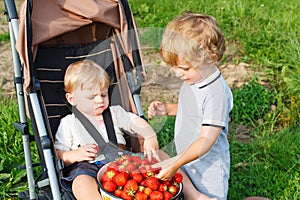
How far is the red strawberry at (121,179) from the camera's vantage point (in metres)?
2.68

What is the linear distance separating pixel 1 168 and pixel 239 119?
1.98 metres

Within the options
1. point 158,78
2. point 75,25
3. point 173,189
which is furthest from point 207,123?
point 75,25

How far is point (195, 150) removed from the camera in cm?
275

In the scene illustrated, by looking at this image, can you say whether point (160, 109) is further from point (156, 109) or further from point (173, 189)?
point (173, 189)

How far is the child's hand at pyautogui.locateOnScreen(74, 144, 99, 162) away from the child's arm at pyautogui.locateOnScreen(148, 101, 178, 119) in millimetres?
359

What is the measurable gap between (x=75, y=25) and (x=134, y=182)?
1074mm

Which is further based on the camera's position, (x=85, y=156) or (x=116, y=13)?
(x=116, y=13)

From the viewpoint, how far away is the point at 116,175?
2.74 meters

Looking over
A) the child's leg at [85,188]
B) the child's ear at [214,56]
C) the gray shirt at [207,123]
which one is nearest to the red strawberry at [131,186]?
the child's leg at [85,188]

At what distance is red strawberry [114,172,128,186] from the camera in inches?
106

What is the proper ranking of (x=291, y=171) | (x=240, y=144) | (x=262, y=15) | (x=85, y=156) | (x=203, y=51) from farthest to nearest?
(x=262, y=15) < (x=240, y=144) < (x=291, y=171) < (x=85, y=156) < (x=203, y=51)

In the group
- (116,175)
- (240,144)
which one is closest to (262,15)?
(240,144)

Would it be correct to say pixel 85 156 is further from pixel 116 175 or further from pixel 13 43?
pixel 13 43

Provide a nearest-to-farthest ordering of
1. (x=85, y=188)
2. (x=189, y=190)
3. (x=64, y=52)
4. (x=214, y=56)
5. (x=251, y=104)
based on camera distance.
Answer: (x=214, y=56) < (x=85, y=188) < (x=189, y=190) < (x=64, y=52) < (x=251, y=104)
